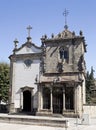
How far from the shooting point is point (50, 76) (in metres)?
28.5

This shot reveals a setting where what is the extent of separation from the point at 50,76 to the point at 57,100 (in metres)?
2.99

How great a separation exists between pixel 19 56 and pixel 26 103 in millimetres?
6078

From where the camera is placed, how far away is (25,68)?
1200 inches

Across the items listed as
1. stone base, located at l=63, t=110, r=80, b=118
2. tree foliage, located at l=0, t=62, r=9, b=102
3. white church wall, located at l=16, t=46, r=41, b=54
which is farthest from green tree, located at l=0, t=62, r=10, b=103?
stone base, located at l=63, t=110, r=80, b=118

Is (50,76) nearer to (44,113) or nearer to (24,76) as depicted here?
(24,76)

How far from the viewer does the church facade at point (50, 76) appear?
26938 mm

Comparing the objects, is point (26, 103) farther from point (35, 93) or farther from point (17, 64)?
point (17, 64)

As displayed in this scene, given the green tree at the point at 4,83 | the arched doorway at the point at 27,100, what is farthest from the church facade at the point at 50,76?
the green tree at the point at 4,83

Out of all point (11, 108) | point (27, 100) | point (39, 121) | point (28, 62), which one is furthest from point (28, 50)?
point (39, 121)

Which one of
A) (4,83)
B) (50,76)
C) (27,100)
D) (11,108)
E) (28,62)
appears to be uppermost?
(28,62)

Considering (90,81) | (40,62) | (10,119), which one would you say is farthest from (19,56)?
(90,81)

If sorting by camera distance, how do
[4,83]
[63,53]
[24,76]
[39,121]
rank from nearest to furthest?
1. [39,121]
2. [63,53]
3. [24,76]
4. [4,83]

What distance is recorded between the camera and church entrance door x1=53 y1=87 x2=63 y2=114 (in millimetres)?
27328

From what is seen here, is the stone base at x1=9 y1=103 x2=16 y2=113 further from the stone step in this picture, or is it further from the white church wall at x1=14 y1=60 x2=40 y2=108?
the stone step
